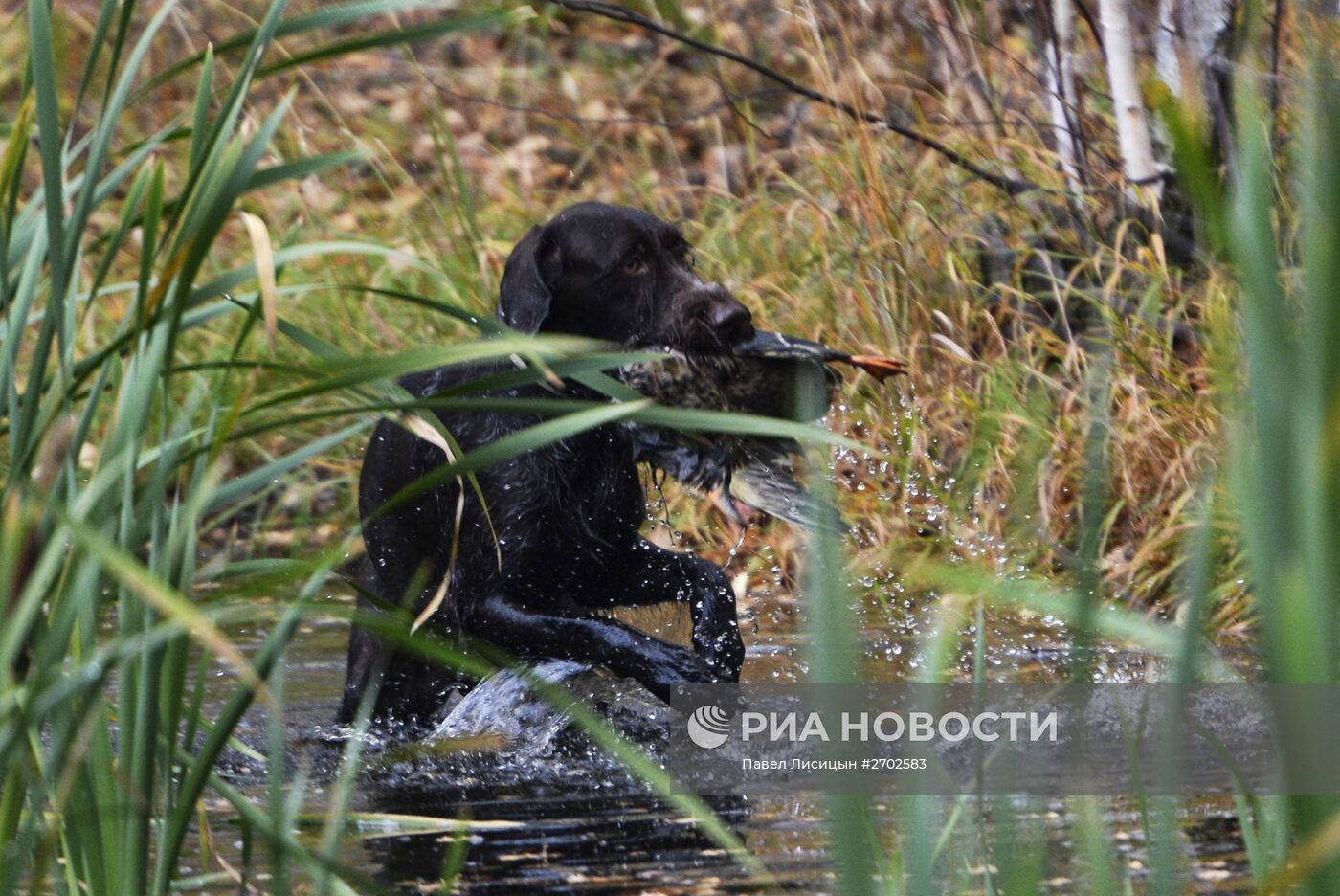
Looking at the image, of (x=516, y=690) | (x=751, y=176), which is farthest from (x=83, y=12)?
(x=516, y=690)

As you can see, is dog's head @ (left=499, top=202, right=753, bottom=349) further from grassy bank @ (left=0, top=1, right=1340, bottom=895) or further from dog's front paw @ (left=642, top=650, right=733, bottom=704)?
dog's front paw @ (left=642, top=650, right=733, bottom=704)

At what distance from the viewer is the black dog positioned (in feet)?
15.0

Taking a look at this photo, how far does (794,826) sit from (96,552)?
78.0 inches

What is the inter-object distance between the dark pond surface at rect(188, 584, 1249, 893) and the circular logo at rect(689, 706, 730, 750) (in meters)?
0.25

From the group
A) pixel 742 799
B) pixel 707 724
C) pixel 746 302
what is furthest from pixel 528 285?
pixel 746 302

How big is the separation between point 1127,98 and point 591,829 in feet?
12.0

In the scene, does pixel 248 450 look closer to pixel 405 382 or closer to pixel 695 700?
pixel 405 382

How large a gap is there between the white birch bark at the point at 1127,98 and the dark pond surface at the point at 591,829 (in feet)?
6.87

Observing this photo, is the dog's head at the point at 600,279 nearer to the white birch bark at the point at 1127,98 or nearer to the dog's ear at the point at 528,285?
the dog's ear at the point at 528,285

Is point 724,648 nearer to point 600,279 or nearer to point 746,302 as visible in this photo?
point 600,279

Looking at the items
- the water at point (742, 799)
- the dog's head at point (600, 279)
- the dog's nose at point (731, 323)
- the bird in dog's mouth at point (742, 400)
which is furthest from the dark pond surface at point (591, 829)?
the dog's head at point (600, 279)

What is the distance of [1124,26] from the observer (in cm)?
610

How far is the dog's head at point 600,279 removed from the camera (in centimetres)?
476

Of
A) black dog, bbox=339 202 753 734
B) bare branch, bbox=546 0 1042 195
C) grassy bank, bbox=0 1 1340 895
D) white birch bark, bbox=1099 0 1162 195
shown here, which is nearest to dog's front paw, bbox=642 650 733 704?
black dog, bbox=339 202 753 734
